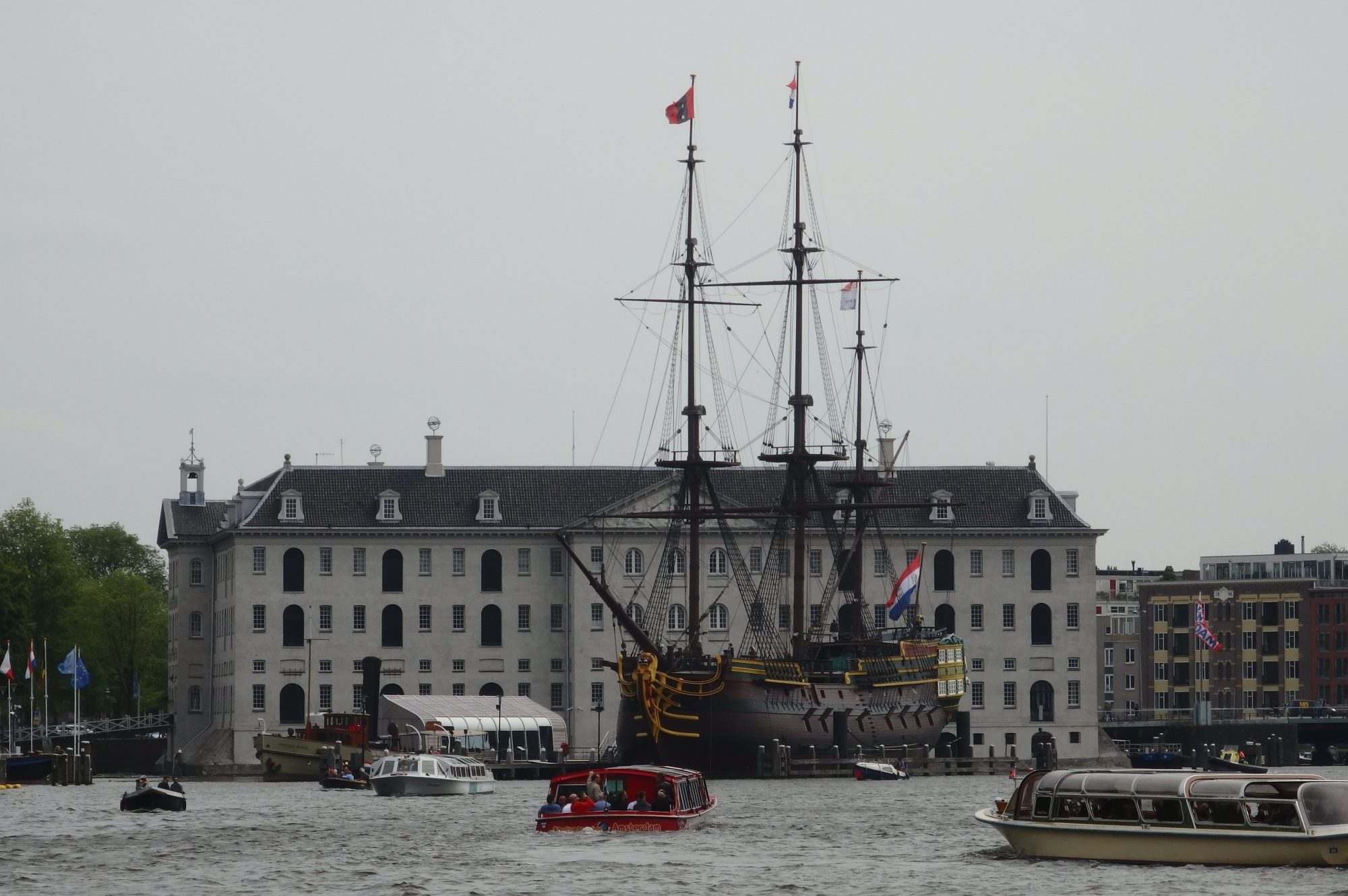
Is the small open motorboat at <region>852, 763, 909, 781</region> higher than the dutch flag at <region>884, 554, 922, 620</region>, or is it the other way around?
the dutch flag at <region>884, 554, 922, 620</region>

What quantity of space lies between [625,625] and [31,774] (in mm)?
26531

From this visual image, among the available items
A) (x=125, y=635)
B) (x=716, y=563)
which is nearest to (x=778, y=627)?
(x=716, y=563)

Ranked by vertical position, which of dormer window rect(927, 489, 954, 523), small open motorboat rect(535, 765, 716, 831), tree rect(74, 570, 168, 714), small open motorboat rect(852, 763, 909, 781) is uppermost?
dormer window rect(927, 489, 954, 523)

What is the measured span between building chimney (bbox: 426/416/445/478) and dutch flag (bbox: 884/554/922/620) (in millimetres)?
31325

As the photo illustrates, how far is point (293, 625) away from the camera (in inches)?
5394

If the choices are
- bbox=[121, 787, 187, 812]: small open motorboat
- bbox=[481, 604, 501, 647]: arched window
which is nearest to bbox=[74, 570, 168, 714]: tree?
bbox=[481, 604, 501, 647]: arched window

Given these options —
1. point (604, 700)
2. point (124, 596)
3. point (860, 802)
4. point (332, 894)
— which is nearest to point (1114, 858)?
point (332, 894)

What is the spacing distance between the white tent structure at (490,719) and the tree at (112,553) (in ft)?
207

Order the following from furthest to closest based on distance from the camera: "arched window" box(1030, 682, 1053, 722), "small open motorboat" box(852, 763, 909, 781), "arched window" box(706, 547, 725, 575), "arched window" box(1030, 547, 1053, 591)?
"arched window" box(1030, 547, 1053, 591) → "arched window" box(1030, 682, 1053, 722) → "arched window" box(706, 547, 725, 575) → "small open motorboat" box(852, 763, 909, 781)

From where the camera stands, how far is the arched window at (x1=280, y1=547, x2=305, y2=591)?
450 feet

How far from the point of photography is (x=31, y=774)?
345 feet

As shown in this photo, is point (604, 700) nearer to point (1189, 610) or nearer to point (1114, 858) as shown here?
point (1189, 610)

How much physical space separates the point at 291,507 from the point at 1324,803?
93005 mm

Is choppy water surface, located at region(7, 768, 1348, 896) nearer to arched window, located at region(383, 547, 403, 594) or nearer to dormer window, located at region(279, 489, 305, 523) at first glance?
arched window, located at region(383, 547, 403, 594)
